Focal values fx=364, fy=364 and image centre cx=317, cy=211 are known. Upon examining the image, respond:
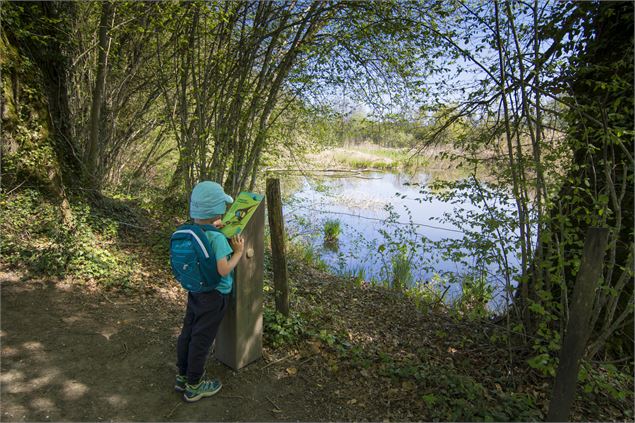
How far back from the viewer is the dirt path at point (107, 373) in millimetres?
2680

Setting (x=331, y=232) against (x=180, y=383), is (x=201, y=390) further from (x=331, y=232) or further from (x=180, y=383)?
(x=331, y=232)

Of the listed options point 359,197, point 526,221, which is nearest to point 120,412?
point 526,221

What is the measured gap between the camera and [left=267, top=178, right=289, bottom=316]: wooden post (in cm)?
380

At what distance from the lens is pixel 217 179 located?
611cm

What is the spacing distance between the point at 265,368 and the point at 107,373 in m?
1.32

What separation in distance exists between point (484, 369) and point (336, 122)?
5415 millimetres

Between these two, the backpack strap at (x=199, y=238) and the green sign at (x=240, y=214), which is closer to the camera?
the backpack strap at (x=199, y=238)

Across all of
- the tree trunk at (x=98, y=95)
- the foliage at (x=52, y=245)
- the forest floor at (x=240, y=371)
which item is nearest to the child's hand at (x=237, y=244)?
the forest floor at (x=240, y=371)

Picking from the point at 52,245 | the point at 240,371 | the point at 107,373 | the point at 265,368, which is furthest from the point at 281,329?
the point at 52,245

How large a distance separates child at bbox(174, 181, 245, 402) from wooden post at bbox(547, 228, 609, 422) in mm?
2315

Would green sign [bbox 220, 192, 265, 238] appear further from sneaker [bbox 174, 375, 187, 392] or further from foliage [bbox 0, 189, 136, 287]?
foliage [bbox 0, 189, 136, 287]

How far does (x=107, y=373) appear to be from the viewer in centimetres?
306

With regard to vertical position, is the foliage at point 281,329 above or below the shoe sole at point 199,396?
above

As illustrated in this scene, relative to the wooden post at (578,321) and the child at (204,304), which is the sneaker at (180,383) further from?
the wooden post at (578,321)
